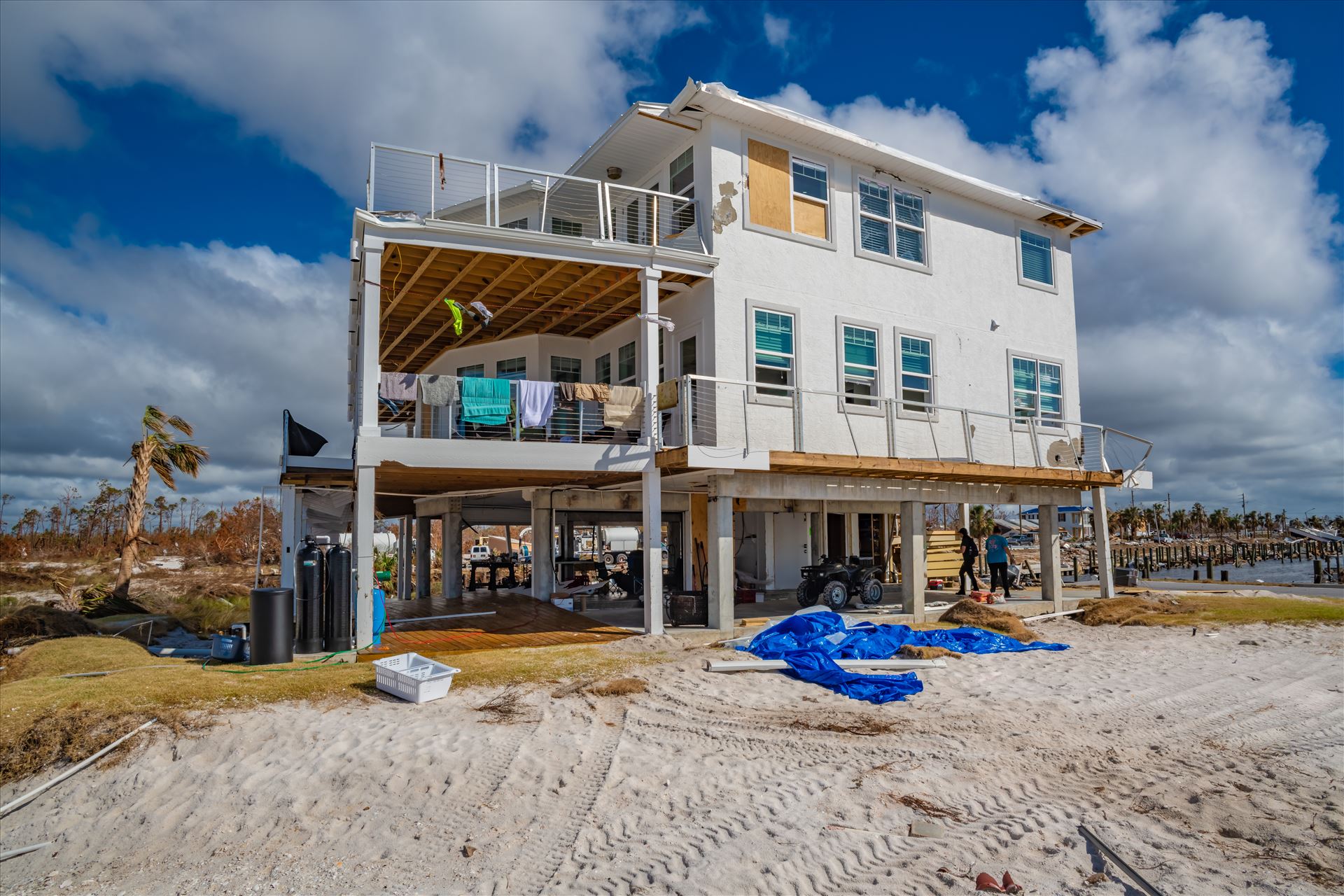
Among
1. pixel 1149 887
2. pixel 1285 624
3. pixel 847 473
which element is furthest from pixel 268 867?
pixel 1285 624

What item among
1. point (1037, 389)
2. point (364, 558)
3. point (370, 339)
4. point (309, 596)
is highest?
point (1037, 389)

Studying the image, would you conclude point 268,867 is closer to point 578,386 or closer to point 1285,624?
point 578,386

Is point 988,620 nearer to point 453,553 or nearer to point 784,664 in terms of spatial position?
point 784,664

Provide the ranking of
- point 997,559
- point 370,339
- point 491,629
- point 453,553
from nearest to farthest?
point 370,339, point 491,629, point 997,559, point 453,553

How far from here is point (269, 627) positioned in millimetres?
11719

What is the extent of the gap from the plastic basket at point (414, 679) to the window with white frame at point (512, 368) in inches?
398

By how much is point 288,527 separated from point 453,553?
440 centimetres

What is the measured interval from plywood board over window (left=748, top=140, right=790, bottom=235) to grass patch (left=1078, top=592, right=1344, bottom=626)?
10372 millimetres

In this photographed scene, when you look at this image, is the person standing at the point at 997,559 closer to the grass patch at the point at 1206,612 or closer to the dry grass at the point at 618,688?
the grass patch at the point at 1206,612

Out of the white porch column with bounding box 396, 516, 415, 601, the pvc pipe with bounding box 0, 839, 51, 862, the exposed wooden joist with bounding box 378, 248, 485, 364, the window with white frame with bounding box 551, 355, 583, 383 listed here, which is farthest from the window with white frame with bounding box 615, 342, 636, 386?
the pvc pipe with bounding box 0, 839, 51, 862

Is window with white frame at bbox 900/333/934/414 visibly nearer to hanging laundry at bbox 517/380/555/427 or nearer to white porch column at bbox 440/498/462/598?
hanging laundry at bbox 517/380/555/427

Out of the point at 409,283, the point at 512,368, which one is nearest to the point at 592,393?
the point at 409,283

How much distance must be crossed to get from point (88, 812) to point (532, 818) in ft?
13.0

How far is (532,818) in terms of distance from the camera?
22.1 feet
